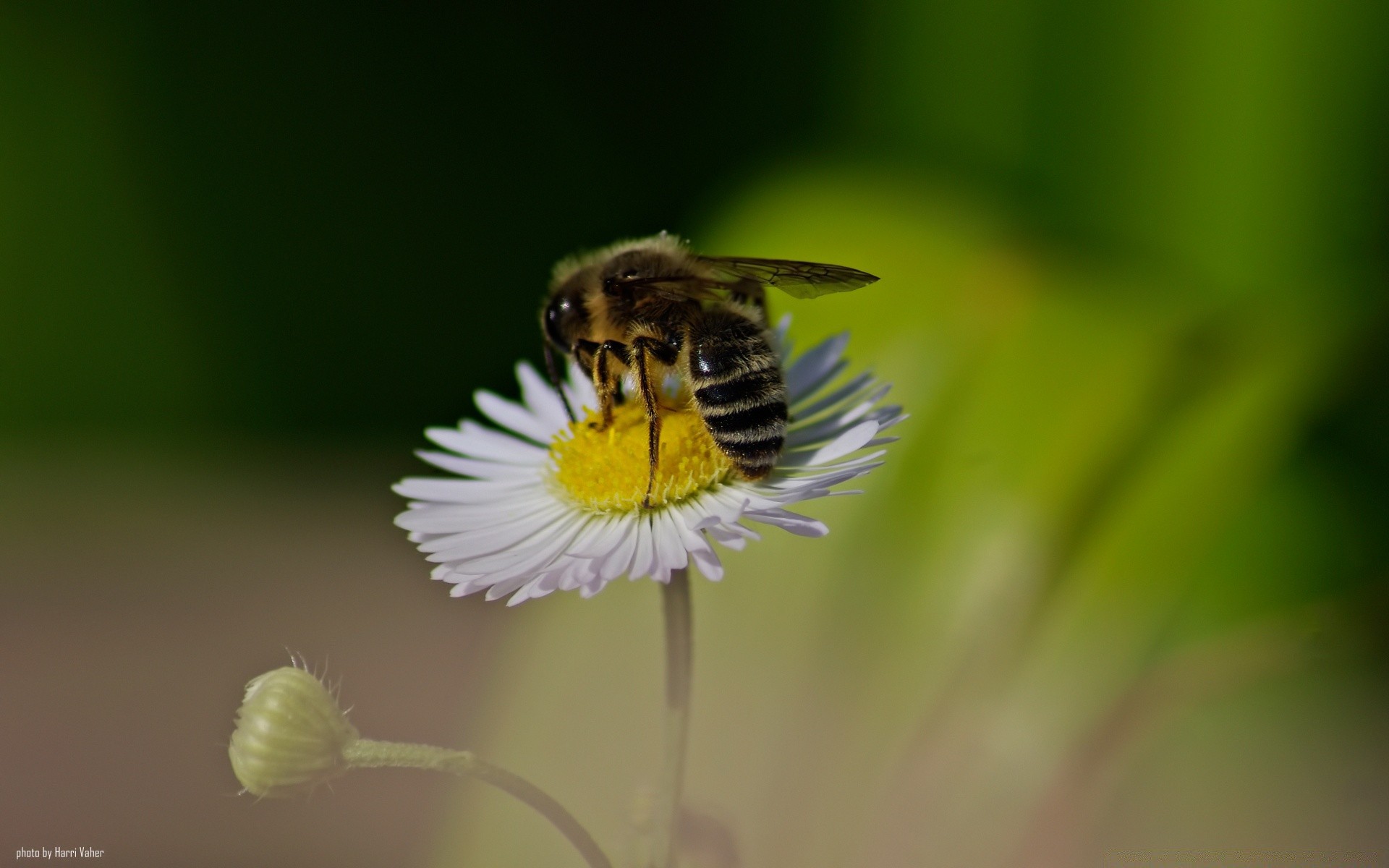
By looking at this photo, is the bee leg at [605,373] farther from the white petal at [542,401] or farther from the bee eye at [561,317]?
the white petal at [542,401]

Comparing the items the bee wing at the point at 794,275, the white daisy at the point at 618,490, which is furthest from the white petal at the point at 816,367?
the bee wing at the point at 794,275

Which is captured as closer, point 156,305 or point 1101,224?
point 1101,224

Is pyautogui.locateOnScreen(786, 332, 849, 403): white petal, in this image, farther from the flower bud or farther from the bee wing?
the flower bud

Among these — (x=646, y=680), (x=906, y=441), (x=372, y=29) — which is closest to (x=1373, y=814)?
(x=906, y=441)

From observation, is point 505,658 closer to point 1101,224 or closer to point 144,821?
point 144,821

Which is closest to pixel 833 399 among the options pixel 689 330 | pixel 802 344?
pixel 689 330

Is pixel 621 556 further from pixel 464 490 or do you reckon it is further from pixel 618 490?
pixel 464 490
